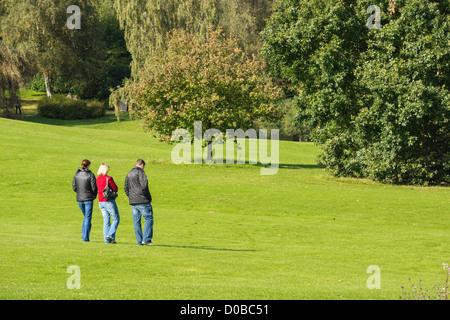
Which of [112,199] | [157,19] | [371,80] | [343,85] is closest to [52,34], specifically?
[157,19]

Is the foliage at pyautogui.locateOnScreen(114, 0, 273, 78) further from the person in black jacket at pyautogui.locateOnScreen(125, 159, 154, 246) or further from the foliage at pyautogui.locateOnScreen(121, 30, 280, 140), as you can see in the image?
the person in black jacket at pyautogui.locateOnScreen(125, 159, 154, 246)

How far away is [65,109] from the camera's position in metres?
77.8

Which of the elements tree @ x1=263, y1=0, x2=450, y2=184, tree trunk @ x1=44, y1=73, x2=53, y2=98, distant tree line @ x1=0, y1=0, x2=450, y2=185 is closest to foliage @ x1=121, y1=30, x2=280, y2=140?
distant tree line @ x1=0, y1=0, x2=450, y2=185

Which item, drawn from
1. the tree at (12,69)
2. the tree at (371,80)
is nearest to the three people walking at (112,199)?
the tree at (371,80)

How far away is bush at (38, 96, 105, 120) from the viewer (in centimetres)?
7737

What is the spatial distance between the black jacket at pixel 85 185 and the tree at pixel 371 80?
22.7 m

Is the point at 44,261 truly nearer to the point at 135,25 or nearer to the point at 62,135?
the point at 62,135

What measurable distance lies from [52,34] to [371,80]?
5271cm

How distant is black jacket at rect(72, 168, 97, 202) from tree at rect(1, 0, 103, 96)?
59592mm

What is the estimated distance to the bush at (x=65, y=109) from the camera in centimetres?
7737

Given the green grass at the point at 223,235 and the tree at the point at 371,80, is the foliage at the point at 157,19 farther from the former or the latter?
the tree at the point at 371,80

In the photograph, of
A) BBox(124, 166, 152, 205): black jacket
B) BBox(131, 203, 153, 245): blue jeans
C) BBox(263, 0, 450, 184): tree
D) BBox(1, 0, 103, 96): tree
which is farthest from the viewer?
BBox(1, 0, 103, 96): tree

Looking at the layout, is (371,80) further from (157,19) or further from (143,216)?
(157,19)

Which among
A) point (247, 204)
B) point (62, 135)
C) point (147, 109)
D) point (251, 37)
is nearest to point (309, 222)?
point (247, 204)
